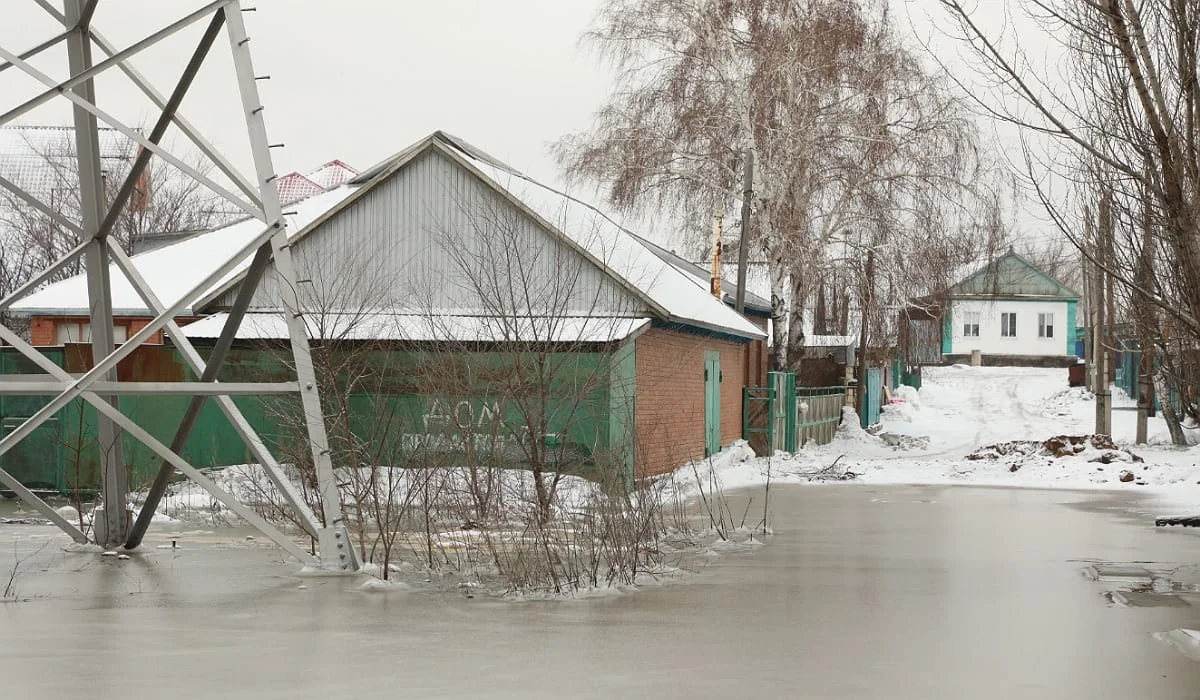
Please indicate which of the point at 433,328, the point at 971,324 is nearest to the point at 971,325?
the point at 971,324

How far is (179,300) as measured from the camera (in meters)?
10.0

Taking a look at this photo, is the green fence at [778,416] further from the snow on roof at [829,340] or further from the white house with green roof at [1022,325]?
the white house with green roof at [1022,325]

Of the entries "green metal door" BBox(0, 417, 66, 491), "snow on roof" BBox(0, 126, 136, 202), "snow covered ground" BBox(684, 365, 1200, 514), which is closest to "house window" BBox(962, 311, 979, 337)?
"snow covered ground" BBox(684, 365, 1200, 514)

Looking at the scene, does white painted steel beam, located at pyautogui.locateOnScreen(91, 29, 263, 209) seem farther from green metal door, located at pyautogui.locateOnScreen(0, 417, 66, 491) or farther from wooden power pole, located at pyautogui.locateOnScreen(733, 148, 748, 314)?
wooden power pole, located at pyautogui.locateOnScreen(733, 148, 748, 314)

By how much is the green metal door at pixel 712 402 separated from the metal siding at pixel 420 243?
15.7 feet

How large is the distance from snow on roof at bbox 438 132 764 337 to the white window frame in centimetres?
5203

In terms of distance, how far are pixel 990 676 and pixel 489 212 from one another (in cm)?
1476

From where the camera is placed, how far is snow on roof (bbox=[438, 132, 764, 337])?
843 inches

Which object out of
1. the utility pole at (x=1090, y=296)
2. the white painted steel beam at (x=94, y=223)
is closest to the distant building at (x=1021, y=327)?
the utility pole at (x=1090, y=296)

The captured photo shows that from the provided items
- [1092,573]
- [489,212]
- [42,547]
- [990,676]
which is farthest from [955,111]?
[990,676]

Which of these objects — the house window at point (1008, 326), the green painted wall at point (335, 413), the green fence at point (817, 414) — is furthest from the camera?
the house window at point (1008, 326)

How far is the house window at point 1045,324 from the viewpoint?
245 feet

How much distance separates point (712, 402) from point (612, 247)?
5.80 m

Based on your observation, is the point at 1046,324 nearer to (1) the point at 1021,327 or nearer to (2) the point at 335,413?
(1) the point at 1021,327
